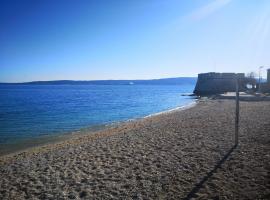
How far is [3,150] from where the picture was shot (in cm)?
1622

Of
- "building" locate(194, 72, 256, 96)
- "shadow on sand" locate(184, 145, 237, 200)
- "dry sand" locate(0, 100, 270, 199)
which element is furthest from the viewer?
"building" locate(194, 72, 256, 96)

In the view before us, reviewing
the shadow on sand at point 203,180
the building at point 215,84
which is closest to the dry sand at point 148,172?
the shadow on sand at point 203,180

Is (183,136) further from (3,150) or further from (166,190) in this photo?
(3,150)

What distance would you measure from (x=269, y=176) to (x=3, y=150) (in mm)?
14103

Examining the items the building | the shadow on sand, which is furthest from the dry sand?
the building

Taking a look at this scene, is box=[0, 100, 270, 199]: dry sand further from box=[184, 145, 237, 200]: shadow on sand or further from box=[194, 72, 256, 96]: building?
box=[194, 72, 256, 96]: building

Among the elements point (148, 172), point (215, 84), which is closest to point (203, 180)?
point (148, 172)

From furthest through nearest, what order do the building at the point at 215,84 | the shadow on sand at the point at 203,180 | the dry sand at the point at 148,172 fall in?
the building at the point at 215,84 → the dry sand at the point at 148,172 → the shadow on sand at the point at 203,180

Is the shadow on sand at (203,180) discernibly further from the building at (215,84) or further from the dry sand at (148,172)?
the building at (215,84)

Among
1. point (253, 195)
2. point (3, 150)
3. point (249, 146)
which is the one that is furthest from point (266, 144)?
point (3, 150)

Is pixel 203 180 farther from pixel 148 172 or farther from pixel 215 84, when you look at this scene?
pixel 215 84

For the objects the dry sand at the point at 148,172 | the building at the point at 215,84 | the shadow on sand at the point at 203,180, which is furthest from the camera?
the building at the point at 215,84

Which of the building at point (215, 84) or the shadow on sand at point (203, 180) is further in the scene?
the building at point (215, 84)

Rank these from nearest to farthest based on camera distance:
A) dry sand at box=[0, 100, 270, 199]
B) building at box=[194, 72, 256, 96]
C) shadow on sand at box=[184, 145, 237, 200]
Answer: shadow on sand at box=[184, 145, 237, 200], dry sand at box=[0, 100, 270, 199], building at box=[194, 72, 256, 96]
